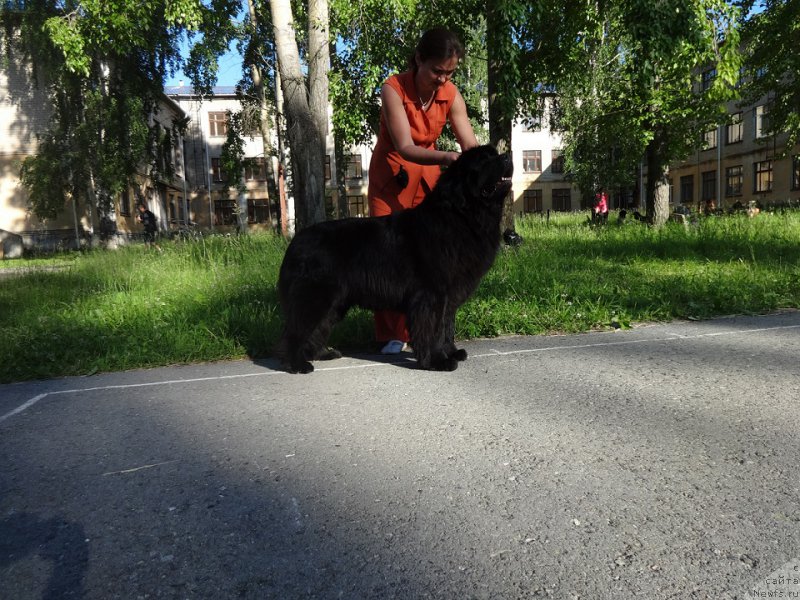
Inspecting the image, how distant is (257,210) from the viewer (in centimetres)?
5159

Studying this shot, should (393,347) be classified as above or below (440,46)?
below

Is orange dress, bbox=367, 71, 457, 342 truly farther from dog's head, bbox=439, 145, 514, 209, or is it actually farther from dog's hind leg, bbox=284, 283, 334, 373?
dog's hind leg, bbox=284, 283, 334, 373

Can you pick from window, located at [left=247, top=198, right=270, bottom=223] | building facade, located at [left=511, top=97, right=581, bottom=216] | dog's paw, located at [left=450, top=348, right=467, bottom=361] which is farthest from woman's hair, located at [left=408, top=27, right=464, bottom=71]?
building facade, located at [left=511, top=97, right=581, bottom=216]

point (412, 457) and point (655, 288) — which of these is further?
point (655, 288)

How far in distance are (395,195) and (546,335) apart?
1.85 metres

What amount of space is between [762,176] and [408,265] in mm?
44647

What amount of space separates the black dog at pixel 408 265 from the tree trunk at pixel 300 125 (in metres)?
4.33

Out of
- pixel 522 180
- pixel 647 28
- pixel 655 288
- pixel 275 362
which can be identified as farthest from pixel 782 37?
pixel 522 180

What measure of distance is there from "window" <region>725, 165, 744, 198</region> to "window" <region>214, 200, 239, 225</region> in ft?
135

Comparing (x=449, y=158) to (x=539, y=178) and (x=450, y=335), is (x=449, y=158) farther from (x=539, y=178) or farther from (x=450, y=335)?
(x=539, y=178)

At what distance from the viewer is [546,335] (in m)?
4.97

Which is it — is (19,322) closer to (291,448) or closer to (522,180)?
(291,448)

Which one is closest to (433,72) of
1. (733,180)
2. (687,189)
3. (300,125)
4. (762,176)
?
(300,125)

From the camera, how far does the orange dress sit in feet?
13.7
